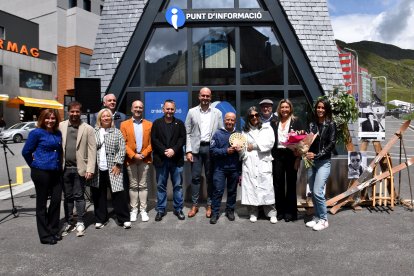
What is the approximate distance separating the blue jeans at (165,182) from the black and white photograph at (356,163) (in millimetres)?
2978

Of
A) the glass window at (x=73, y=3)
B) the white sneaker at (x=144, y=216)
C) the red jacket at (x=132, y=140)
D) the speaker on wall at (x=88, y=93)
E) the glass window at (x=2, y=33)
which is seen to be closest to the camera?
the red jacket at (x=132, y=140)

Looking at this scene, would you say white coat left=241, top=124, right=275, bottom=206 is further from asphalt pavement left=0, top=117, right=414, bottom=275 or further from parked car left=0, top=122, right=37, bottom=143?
parked car left=0, top=122, right=37, bottom=143

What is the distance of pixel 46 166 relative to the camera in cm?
436

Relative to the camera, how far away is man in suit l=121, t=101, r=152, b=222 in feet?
17.3

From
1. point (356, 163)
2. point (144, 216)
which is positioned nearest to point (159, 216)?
point (144, 216)

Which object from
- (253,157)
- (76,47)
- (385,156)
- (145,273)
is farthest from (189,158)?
(76,47)

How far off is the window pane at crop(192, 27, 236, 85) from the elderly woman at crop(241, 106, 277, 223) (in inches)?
137

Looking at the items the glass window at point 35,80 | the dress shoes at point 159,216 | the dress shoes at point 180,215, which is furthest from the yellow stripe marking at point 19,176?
the glass window at point 35,80

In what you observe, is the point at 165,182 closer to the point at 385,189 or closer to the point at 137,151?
the point at 137,151

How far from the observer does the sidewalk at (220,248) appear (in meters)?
3.71

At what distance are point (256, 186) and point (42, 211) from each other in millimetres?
3042

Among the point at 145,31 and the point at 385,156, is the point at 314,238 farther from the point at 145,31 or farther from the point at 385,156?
the point at 145,31

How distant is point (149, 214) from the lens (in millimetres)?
5742

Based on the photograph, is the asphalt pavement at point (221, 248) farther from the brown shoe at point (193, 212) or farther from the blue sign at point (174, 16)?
the blue sign at point (174, 16)
